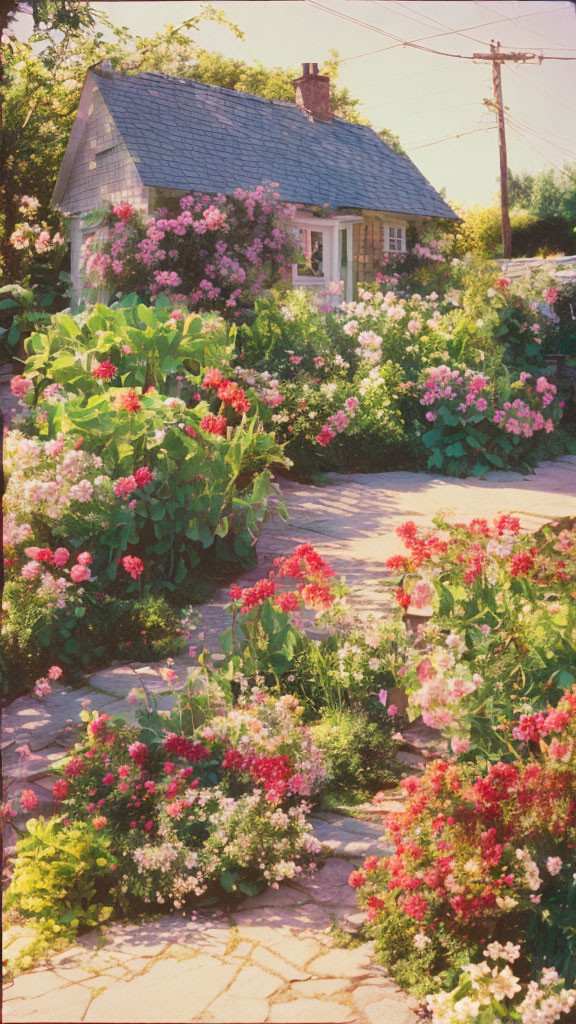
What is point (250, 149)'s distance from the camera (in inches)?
723

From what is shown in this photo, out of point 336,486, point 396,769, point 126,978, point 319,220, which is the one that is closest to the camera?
point 126,978

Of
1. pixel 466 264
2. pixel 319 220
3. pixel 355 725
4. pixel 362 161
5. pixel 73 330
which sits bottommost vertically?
pixel 355 725

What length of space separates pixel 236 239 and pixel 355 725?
12221 mm

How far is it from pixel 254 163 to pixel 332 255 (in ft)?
9.72

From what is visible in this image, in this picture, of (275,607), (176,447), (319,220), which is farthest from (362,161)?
(275,607)

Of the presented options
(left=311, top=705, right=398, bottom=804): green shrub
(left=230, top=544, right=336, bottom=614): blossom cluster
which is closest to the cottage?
(left=230, top=544, right=336, bottom=614): blossom cluster

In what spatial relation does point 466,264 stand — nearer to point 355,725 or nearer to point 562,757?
point 355,725

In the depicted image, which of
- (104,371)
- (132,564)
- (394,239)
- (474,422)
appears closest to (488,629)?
(132,564)

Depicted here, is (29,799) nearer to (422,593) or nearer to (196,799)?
(196,799)

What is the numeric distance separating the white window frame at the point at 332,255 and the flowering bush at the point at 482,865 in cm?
1686

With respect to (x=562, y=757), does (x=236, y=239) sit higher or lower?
higher

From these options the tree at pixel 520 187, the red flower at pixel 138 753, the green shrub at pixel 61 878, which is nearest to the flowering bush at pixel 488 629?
the red flower at pixel 138 753

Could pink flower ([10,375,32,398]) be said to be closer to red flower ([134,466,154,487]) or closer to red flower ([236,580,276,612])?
red flower ([134,466,154,487])

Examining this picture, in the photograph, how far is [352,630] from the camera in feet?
16.4
